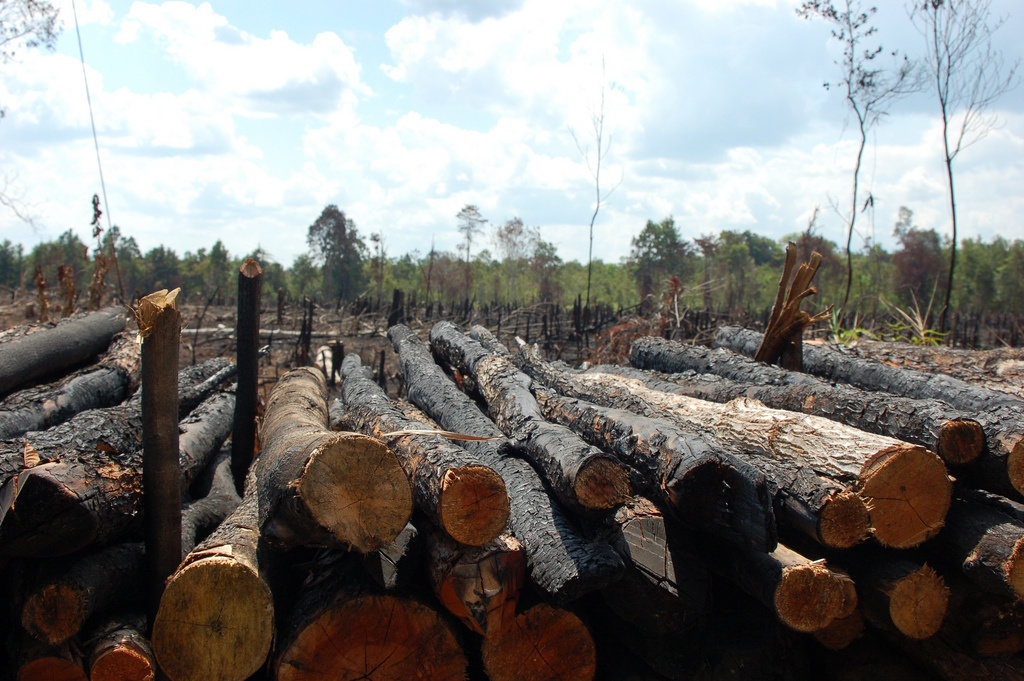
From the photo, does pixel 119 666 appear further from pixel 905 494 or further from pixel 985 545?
pixel 985 545

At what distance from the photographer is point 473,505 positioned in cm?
218

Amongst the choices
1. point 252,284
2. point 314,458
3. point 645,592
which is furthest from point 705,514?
point 252,284

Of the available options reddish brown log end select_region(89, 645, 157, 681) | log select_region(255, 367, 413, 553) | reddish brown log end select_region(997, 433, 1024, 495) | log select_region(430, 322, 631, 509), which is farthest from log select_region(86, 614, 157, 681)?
reddish brown log end select_region(997, 433, 1024, 495)

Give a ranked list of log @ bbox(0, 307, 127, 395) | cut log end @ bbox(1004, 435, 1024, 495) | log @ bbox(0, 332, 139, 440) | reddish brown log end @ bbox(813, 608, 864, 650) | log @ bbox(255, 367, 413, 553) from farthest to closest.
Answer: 1. log @ bbox(0, 307, 127, 395)
2. log @ bbox(0, 332, 139, 440)
3. reddish brown log end @ bbox(813, 608, 864, 650)
4. cut log end @ bbox(1004, 435, 1024, 495)
5. log @ bbox(255, 367, 413, 553)

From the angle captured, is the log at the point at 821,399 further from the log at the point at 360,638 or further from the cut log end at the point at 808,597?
the log at the point at 360,638

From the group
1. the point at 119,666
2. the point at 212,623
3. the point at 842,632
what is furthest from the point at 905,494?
the point at 119,666

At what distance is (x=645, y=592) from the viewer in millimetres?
2387

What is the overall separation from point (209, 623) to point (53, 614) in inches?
22.7

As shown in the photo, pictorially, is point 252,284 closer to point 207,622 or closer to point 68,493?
point 68,493

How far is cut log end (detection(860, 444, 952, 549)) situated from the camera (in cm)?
242

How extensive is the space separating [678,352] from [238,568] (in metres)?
4.94

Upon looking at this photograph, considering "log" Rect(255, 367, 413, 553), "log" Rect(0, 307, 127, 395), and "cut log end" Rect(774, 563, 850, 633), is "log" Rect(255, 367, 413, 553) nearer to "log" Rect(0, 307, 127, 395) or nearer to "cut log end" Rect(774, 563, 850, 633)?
"cut log end" Rect(774, 563, 850, 633)

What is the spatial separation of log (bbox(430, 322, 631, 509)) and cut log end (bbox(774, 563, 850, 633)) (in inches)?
24.5

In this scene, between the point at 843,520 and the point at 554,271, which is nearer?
the point at 843,520
